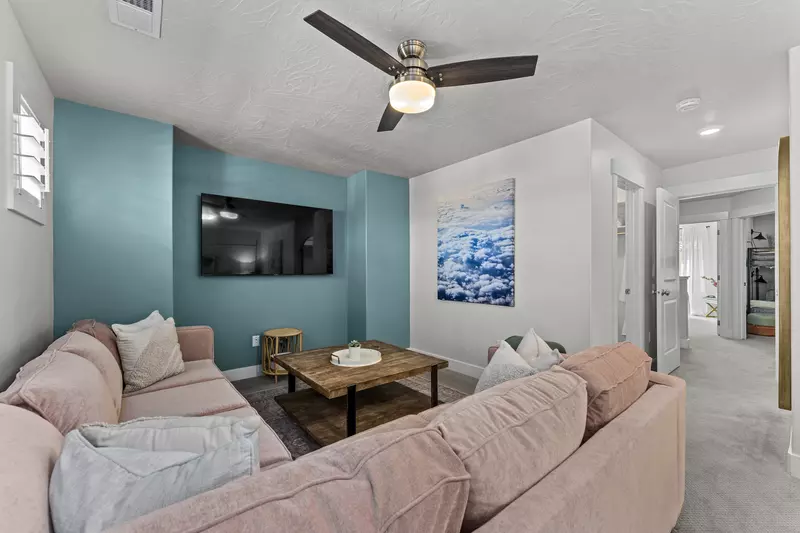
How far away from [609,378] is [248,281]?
352 cm

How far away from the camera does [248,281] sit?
12.3 feet

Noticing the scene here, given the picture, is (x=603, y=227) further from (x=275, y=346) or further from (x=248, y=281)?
(x=248, y=281)

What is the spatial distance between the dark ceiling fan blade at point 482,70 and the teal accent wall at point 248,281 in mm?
2665

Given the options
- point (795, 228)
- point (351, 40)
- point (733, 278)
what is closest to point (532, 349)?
point (351, 40)

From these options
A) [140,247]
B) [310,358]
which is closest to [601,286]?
[310,358]

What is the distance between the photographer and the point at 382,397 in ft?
9.18

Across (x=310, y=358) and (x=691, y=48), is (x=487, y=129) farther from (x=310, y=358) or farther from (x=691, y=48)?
(x=310, y=358)

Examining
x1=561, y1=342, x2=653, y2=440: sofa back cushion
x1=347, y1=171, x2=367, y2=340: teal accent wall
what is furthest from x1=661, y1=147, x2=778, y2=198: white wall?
x1=347, y1=171, x2=367, y2=340: teal accent wall

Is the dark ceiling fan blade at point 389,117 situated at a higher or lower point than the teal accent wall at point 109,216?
higher

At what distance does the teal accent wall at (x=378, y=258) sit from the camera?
13.8ft

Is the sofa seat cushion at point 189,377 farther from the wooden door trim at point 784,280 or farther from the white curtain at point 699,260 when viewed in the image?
the white curtain at point 699,260

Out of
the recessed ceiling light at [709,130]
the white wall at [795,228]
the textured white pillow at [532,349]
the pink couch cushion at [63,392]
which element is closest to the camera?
the pink couch cushion at [63,392]

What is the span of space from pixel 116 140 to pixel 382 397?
289 centimetres

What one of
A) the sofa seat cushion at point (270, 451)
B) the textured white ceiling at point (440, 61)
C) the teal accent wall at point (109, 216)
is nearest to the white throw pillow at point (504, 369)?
the sofa seat cushion at point (270, 451)
